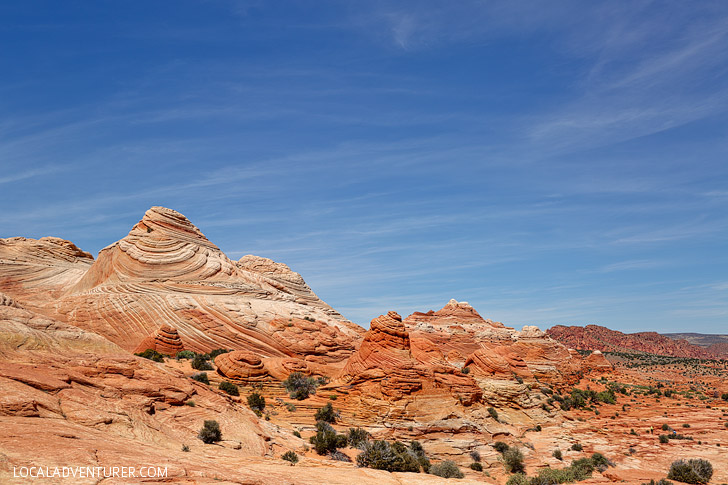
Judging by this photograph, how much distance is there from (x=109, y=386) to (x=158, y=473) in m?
7.32

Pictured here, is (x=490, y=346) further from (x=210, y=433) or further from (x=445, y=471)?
(x=210, y=433)

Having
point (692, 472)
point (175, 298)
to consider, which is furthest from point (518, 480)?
point (175, 298)

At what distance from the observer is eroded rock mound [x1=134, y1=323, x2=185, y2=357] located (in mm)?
37344

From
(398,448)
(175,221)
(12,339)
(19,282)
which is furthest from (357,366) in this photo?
(19,282)

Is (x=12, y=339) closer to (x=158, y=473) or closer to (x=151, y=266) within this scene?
(x=158, y=473)

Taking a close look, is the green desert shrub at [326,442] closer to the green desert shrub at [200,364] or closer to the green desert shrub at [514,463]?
the green desert shrub at [514,463]

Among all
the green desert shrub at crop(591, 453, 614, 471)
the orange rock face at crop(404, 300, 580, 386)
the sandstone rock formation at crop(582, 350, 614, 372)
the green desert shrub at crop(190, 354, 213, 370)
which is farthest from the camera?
the sandstone rock formation at crop(582, 350, 614, 372)

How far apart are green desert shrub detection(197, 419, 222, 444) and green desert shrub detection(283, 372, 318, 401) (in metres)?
12.0

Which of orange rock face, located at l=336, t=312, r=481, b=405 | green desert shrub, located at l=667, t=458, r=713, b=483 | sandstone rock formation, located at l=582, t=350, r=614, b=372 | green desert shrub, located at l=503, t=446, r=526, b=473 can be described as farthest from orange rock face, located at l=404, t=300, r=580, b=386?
green desert shrub, located at l=667, t=458, r=713, b=483

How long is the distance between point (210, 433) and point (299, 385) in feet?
50.0

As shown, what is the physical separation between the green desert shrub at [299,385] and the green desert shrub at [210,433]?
12.0 m

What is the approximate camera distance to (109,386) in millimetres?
15562

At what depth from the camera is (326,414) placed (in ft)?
82.9

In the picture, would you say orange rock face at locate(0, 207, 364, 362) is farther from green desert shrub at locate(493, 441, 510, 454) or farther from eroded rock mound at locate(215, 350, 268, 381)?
green desert shrub at locate(493, 441, 510, 454)
